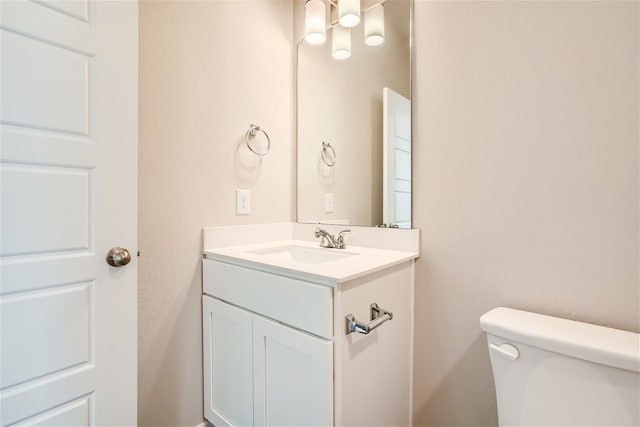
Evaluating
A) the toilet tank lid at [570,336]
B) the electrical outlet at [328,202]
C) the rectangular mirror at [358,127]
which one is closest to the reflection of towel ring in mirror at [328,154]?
the rectangular mirror at [358,127]

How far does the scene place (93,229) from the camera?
3.02 feet

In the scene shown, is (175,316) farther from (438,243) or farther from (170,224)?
(438,243)

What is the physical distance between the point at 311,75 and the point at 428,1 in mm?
638

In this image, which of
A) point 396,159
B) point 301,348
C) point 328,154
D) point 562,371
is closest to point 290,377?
point 301,348

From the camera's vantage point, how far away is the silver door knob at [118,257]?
0.94 m

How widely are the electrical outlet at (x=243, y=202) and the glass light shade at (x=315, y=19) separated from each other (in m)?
0.83

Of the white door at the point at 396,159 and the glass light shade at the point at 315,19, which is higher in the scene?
the glass light shade at the point at 315,19

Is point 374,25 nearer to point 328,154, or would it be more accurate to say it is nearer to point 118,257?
point 328,154

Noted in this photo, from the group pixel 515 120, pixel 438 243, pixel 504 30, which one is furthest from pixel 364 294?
pixel 504 30

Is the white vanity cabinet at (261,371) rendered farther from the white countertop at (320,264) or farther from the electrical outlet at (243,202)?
the electrical outlet at (243,202)

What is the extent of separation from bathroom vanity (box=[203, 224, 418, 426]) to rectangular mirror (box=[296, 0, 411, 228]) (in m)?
0.23

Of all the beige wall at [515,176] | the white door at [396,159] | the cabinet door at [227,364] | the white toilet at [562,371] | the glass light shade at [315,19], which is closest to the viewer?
the white toilet at [562,371]

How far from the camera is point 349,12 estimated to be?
1.40 meters

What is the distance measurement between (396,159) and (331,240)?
45 centimetres
